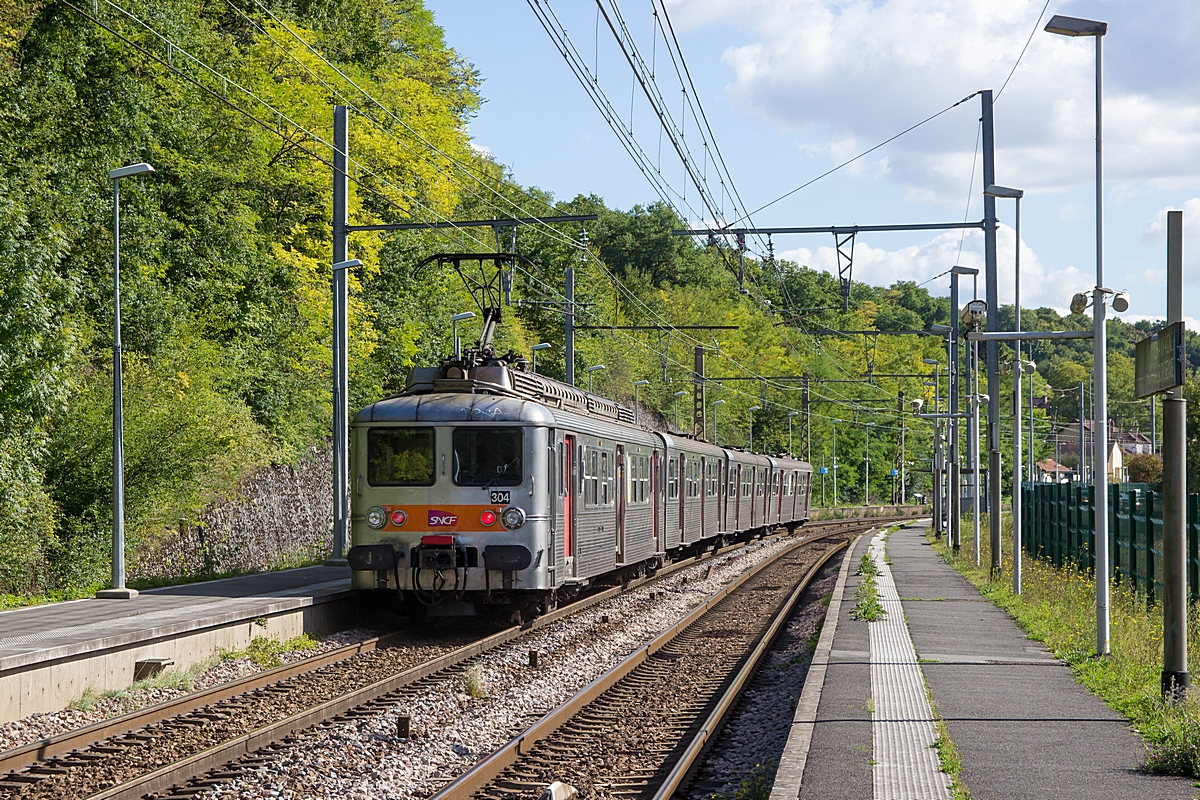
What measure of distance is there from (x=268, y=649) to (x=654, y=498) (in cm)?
1099

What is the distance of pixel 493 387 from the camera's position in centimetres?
1689

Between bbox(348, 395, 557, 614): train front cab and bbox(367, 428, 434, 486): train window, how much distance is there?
1 centimetres

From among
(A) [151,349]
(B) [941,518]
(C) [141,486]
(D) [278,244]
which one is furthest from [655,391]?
(C) [141,486]

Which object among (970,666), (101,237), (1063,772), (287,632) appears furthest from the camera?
(101,237)

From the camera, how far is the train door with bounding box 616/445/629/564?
68.3 feet

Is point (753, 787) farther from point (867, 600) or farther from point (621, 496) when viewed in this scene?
point (621, 496)

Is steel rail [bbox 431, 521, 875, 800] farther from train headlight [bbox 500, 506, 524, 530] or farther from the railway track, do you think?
train headlight [bbox 500, 506, 524, 530]

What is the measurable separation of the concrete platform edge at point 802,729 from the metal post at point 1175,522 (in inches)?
104

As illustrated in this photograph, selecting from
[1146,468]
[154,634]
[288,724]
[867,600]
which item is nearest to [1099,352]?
[867,600]

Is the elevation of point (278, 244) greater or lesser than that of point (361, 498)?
greater

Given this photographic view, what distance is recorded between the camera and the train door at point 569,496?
17125 mm

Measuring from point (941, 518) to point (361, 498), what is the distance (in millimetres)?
34028

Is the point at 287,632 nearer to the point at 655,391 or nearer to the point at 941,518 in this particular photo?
the point at 941,518

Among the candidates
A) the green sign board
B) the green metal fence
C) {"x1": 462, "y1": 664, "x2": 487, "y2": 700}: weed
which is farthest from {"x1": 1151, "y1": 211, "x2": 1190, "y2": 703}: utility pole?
{"x1": 462, "y1": 664, "x2": 487, "y2": 700}: weed
